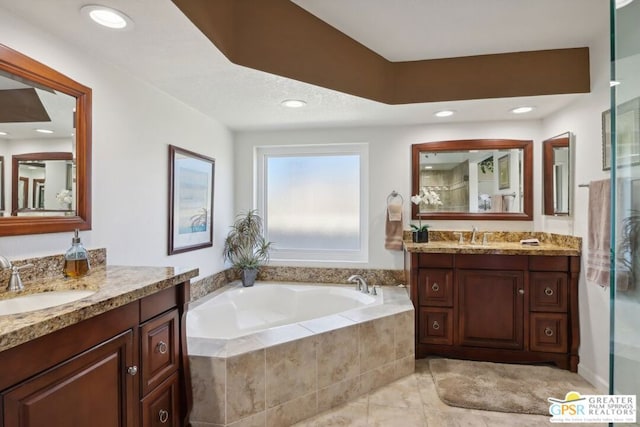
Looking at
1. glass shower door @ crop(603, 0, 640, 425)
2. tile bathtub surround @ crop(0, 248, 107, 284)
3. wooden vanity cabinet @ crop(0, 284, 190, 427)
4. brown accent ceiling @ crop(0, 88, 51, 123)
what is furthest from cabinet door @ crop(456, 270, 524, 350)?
brown accent ceiling @ crop(0, 88, 51, 123)

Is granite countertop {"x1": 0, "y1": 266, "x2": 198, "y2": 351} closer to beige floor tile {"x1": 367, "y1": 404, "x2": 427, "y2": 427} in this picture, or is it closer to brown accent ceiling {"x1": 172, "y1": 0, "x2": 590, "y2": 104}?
brown accent ceiling {"x1": 172, "y1": 0, "x2": 590, "y2": 104}

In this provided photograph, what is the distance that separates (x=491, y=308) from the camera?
8.34 feet

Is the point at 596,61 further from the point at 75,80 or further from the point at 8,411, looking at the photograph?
the point at 8,411

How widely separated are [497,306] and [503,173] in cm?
123

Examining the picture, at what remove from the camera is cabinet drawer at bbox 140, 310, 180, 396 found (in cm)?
133

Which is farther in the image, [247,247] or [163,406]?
[247,247]

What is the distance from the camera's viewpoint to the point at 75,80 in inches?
63.0

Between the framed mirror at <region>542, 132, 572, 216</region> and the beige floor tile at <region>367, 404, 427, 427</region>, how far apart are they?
1892 mm

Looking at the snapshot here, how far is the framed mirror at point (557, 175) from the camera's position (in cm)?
252

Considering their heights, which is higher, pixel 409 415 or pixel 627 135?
pixel 627 135

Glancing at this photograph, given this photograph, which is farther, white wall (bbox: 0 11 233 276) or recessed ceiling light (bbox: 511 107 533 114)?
recessed ceiling light (bbox: 511 107 533 114)

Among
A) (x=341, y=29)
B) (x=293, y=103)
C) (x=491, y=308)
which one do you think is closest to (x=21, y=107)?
(x=293, y=103)

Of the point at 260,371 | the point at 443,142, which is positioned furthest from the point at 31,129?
the point at 443,142

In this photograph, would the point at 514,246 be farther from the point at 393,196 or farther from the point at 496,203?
the point at 393,196
